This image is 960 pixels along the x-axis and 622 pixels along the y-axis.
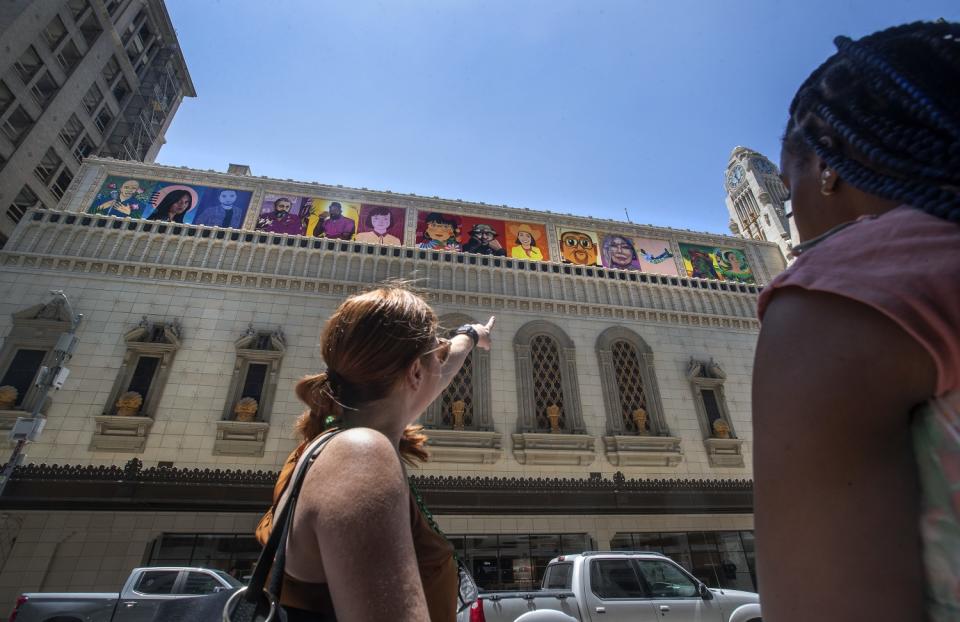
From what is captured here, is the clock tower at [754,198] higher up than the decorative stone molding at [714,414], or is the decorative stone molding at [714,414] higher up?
the clock tower at [754,198]

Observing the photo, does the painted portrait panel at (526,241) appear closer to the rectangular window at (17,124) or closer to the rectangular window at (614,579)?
the rectangular window at (614,579)

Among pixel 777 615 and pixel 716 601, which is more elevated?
pixel 777 615

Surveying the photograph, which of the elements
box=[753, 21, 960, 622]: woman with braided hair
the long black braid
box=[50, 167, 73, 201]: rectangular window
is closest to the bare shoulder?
box=[753, 21, 960, 622]: woman with braided hair

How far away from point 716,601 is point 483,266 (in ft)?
51.0

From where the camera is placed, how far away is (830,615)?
622 mm

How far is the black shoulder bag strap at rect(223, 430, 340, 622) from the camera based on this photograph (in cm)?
105

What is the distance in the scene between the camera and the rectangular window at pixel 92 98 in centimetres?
2977

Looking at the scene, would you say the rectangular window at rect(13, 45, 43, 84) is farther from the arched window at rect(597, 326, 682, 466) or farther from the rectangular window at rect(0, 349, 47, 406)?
the arched window at rect(597, 326, 682, 466)

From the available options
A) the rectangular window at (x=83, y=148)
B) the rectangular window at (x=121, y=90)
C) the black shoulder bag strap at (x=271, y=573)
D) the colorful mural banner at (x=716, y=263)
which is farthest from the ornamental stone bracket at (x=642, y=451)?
the rectangular window at (x=121, y=90)

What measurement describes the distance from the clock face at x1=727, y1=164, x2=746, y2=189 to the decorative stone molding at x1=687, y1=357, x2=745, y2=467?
33888mm

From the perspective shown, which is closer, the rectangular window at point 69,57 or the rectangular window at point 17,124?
the rectangular window at point 17,124

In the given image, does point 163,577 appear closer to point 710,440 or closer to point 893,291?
point 893,291

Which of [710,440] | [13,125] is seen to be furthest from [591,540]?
[13,125]

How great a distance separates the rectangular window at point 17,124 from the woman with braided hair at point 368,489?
3486 cm
